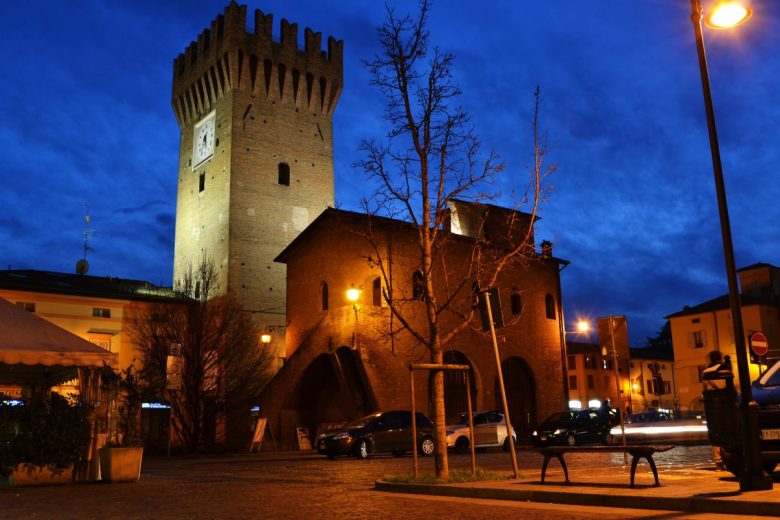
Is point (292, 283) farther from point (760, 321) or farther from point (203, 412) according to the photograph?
point (760, 321)

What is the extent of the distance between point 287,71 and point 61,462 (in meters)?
46.9

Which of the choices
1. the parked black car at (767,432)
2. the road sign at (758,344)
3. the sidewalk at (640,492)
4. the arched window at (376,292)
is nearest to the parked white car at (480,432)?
the arched window at (376,292)

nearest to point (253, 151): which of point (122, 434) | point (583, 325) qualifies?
point (583, 325)

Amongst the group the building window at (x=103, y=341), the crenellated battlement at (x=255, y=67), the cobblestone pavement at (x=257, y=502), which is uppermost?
the crenellated battlement at (x=255, y=67)

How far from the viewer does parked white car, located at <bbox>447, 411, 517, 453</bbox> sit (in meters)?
26.1

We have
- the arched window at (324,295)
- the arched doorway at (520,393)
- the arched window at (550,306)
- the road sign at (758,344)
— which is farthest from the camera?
the arched window at (550,306)

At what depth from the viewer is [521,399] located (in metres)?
37.2

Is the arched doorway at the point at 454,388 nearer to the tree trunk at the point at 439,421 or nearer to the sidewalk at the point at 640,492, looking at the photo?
the tree trunk at the point at 439,421

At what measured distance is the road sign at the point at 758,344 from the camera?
16906 millimetres

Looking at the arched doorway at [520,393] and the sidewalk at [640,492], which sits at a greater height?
the arched doorway at [520,393]

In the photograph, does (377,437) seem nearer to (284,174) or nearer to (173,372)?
(173,372)

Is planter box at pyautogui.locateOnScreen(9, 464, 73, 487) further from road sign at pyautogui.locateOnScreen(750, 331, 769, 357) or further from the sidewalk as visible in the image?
road sign at pyautogui.locateOnScreen(750, 331, 769, 357)

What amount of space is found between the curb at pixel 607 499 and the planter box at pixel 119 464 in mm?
6002

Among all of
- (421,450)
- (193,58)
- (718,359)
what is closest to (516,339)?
(421,450)
